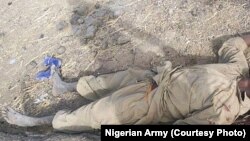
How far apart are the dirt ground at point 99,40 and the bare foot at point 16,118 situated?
107mm

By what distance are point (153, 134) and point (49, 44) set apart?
88.7 inches

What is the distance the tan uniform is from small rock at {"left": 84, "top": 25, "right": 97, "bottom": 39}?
941mm

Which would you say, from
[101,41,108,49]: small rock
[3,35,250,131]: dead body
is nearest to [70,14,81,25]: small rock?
[101,41,108,49]: small rock

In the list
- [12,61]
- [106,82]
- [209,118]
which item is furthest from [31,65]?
[209,118]

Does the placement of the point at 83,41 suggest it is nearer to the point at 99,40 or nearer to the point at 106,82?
the point at 99,40

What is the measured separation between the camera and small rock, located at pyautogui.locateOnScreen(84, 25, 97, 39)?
5.10 meters

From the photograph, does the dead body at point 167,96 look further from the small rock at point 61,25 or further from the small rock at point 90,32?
Result: the small rock at point 61,25

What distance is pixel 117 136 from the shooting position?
3457 millimetres

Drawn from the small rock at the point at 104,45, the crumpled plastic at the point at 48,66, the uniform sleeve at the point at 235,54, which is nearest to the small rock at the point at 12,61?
the crumpled plastic at the point at 48,66

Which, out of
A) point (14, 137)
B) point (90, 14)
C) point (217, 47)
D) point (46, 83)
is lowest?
point (14, 137)

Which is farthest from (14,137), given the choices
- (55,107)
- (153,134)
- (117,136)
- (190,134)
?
(190,134)

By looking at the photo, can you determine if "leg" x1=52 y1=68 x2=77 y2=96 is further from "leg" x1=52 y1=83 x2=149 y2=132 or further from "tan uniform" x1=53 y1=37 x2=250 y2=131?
"leg" x1=52 y1=83 x2=149 y2=132

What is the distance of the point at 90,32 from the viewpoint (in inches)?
201

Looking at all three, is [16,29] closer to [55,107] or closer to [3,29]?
[3,29]
